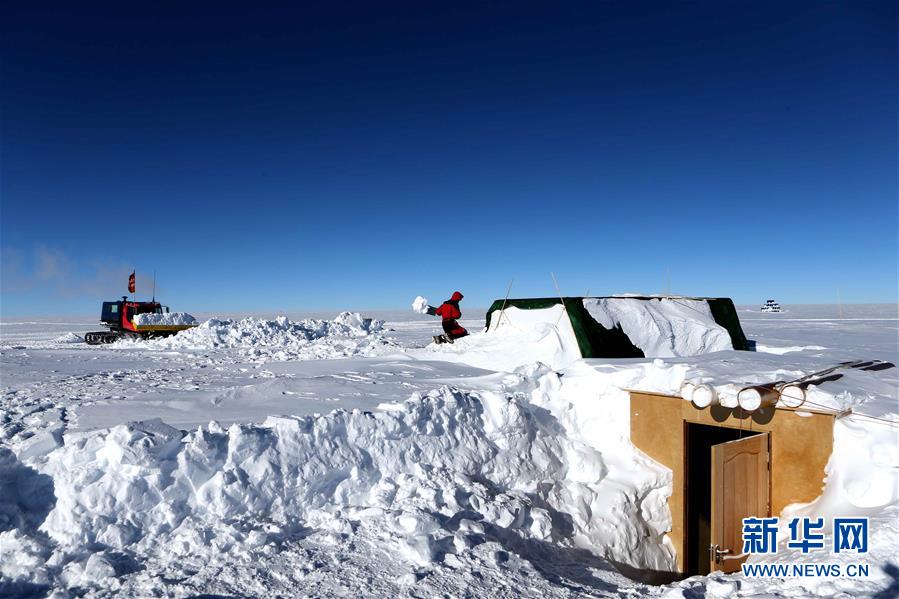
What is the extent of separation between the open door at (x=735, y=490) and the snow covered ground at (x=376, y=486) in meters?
0.72

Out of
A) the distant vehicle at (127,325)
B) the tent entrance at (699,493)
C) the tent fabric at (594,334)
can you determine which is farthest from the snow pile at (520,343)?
the distant vehicle at (127,325)

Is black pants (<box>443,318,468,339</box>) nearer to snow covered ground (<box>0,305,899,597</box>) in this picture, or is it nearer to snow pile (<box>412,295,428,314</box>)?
snow pile (<box>412,295,428,314</box>)

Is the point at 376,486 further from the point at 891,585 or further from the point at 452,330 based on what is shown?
the point at 452,330

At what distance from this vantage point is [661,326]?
37.3 feet

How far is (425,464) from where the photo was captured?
20.1 feet

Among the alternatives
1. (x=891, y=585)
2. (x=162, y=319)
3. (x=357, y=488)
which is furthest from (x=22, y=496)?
(x=162, y=319)

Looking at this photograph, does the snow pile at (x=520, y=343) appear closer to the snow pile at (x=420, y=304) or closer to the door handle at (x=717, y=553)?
the snow pile at (x=420, y=304)

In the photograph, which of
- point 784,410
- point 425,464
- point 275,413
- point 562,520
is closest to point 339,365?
point 275,413

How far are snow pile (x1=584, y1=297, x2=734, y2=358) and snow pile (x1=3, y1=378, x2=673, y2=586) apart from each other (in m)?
4.14

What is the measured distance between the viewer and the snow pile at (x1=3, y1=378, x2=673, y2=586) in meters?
4.62

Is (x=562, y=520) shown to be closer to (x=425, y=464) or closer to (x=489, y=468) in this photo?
(x=489, y=468)

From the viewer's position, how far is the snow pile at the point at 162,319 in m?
20.4

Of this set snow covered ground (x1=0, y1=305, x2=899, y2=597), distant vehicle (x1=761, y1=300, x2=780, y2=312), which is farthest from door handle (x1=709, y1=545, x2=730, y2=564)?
distant vehicle (x1=761, y1=300, x2=780, y2=312)

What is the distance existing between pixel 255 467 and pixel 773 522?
6.01 meters
